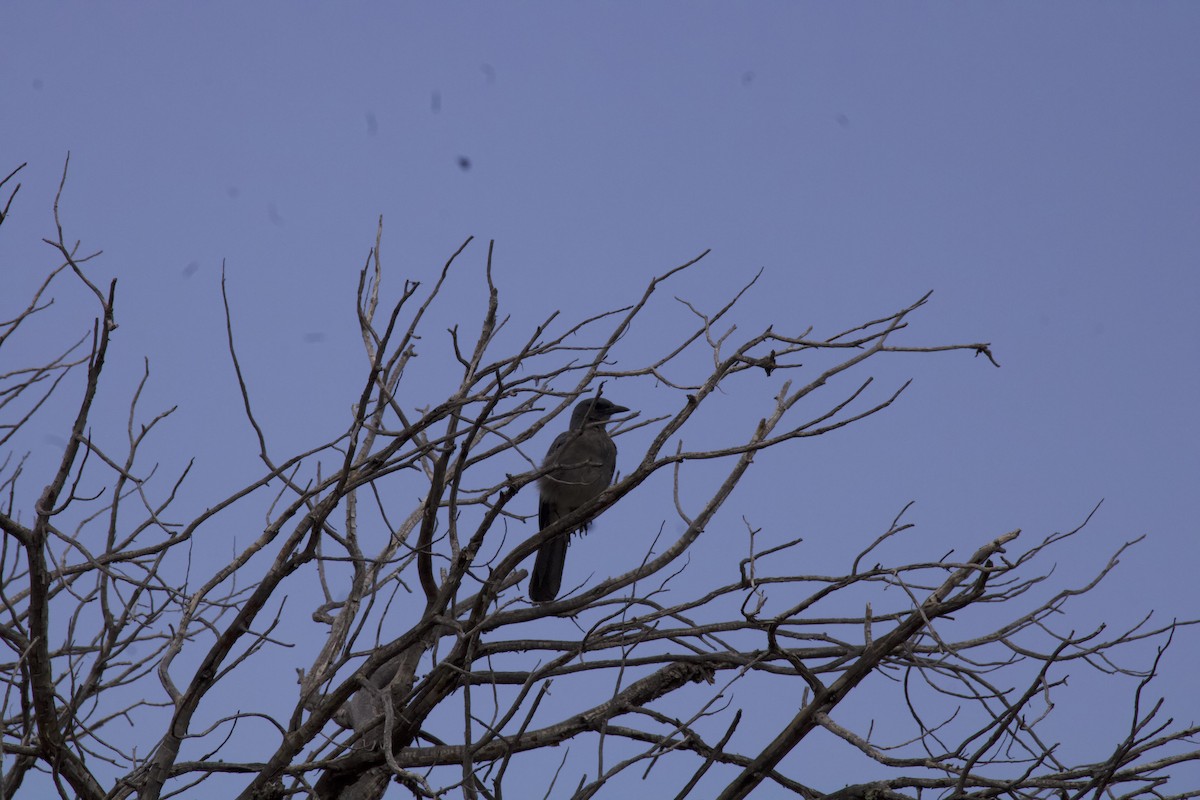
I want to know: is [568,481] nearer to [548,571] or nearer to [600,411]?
[548,571]

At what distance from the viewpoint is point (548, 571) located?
730 cm

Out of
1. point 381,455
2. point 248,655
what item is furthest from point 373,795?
point 381,455

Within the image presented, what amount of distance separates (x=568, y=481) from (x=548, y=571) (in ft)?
1.95

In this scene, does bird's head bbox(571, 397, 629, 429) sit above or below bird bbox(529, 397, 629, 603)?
above

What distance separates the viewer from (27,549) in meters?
3.88

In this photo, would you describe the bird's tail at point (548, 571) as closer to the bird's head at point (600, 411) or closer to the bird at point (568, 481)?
the bird at point (568, 481)

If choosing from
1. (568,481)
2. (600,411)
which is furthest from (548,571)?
(600,411)

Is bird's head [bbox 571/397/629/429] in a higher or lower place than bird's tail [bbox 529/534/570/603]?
higher

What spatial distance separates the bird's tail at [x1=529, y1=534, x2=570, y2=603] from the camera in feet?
23.8

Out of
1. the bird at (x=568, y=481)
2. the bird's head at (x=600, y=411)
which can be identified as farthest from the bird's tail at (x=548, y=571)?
the bird's head at (x=600, y=411)

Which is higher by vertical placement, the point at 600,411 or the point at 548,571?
the point at 600,411

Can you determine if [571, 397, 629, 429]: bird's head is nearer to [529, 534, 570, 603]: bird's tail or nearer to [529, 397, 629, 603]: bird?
[529, 397, 629, 603]: bird

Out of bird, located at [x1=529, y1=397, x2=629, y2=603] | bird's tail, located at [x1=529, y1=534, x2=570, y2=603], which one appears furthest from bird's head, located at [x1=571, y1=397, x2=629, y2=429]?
bird's tail, located at [x1=529, y1=534, x2=570, y2=603]

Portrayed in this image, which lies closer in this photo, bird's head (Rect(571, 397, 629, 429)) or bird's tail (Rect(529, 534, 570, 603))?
bird's tail (Rect(529, 534, 570, 603))
